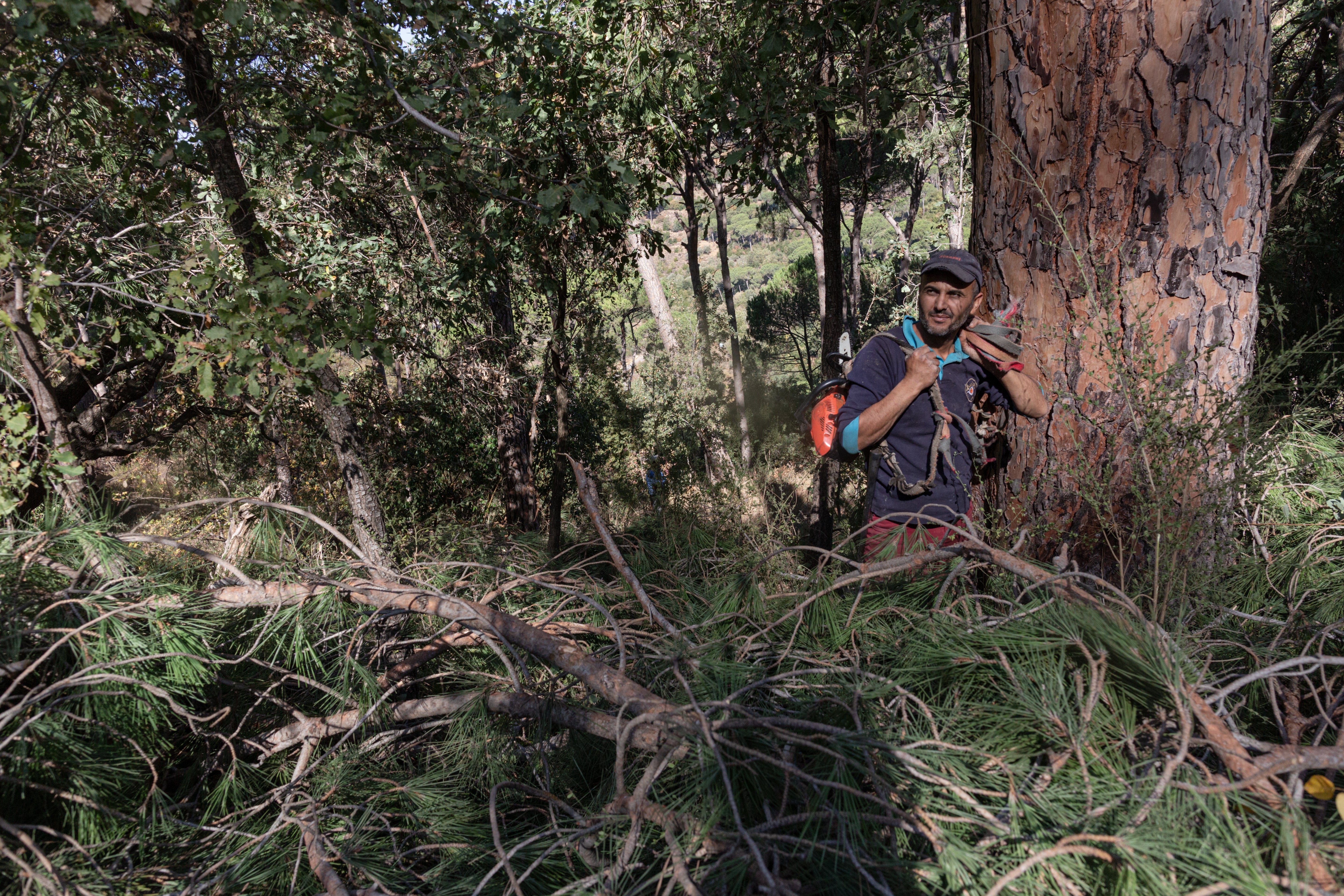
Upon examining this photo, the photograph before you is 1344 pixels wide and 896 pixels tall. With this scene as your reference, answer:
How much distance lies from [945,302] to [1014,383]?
1.04ft

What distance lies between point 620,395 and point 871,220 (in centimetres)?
4138

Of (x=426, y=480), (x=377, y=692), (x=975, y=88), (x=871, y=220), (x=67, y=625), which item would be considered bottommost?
(x=426, y=480)

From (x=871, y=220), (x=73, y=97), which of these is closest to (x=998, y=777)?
(x=73, y=97)

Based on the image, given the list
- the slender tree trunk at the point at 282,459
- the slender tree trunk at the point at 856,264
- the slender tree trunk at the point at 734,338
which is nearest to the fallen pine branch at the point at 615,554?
the slender tree trunk at the point at 282,459

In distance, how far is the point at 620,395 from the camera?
479 inches

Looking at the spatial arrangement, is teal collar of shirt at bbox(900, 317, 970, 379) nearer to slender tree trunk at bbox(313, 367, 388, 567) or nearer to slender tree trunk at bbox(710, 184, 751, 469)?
slender tree trunk at bbox(313, 367, 388, 567)

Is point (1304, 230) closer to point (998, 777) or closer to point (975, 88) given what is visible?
point (975, 88)

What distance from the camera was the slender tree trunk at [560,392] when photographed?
612 centimetres

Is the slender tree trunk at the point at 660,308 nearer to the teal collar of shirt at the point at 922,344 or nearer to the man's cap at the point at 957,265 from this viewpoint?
the teal collar of shirt at the point at 922,344

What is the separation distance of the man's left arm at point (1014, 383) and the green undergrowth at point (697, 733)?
1.71 ft

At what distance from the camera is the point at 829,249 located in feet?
14.5

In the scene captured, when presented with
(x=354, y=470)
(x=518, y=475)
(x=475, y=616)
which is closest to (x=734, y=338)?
(x=518, y=475)

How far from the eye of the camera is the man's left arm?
1.93 metres

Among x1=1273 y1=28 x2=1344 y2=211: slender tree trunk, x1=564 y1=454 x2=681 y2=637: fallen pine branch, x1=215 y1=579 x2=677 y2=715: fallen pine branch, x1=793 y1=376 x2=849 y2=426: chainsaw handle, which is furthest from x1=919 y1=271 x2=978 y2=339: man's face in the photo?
x1=1273 y1=28 x2=1344 y2=211: slender tree trunk
